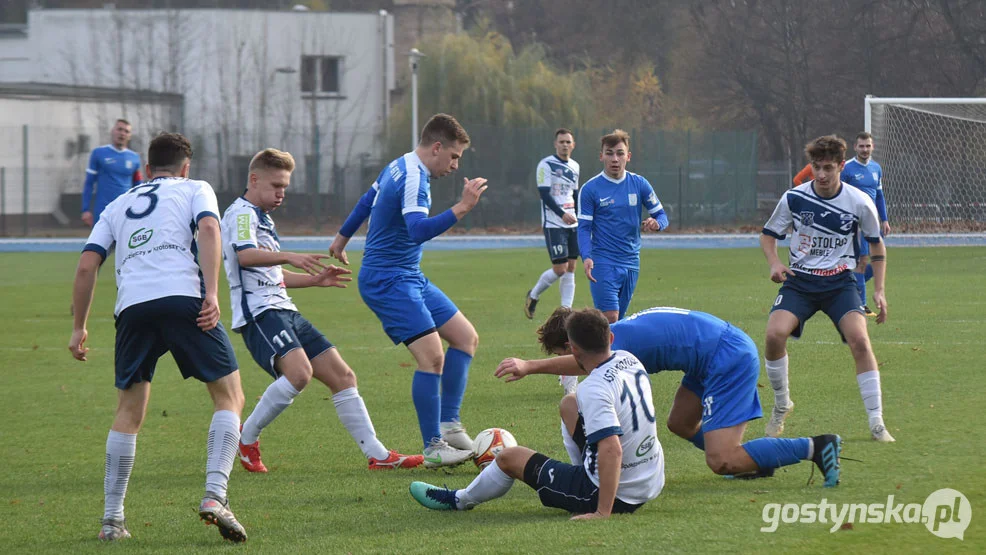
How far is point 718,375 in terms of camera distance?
215 inches

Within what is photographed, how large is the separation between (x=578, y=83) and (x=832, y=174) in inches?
1277

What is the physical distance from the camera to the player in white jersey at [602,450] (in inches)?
189

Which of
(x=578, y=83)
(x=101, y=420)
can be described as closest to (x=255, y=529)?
(x=101, y=420)

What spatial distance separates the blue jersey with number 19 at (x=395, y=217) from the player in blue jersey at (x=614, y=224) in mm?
2824

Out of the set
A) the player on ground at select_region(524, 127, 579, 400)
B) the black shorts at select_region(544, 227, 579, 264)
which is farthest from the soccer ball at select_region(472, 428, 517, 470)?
the black shorts at select_region(544, 227, 579, 264)

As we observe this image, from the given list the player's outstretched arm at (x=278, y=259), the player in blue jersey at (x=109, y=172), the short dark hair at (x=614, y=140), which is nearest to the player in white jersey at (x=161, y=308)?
the player's outstretched arm at (x=278, y=259)

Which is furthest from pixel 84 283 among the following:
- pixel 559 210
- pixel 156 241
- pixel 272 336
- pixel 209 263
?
pixel 559 210

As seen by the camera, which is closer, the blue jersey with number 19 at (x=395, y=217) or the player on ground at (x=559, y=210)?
the blue jersey with number 19 at (x=395, y=217)

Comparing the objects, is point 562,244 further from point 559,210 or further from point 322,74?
point 322,74

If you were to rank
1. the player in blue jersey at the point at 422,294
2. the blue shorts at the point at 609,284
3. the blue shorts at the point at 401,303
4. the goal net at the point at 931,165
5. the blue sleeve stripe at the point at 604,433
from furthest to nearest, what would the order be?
1. the goal net at the point at 931,165
2. the blue shorts at the point at 609,284
3. the blue shorts at the point at 401,303
4. the player in blue jersey at the point at 422,294
5. the blue sleeve stripe at the point at 604,433

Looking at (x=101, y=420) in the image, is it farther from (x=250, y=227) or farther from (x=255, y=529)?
(x=255, y=529)

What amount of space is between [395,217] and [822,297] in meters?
2.65

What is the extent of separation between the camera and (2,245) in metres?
29.4

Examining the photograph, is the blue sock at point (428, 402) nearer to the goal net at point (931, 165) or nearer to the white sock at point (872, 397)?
the white sock at point (872, 397)
